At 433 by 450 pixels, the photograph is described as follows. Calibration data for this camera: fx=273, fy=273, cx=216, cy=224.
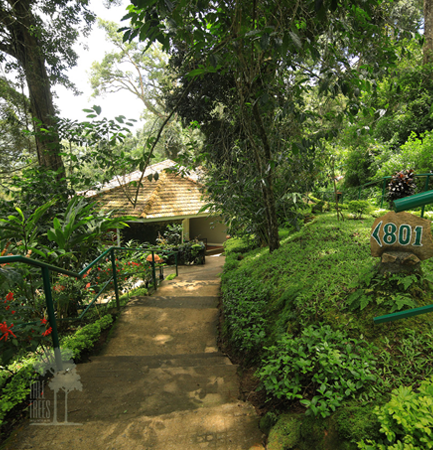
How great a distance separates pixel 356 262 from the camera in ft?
10.8

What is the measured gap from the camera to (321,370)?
6.54 ft

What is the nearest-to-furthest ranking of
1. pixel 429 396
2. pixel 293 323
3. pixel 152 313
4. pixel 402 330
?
pixel 429 396, pixel 402 330, pixel 293 323, pixel 152 313

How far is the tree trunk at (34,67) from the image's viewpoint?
21.7 ft

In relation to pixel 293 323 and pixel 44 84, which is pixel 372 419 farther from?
pixel 44 84

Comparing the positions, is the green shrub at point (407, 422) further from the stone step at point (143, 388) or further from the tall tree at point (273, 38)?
the tall tree at point (273, 38)

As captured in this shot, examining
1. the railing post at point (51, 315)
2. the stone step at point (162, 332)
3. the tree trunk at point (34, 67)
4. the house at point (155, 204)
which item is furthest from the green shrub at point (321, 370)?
the house at point (155, 204)

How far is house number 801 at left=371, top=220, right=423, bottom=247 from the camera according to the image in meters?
2.38

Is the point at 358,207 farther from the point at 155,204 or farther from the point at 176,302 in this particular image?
the point at 155,204

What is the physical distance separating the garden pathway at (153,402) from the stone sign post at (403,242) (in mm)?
1785

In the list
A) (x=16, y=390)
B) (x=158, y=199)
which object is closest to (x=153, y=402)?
(x=16, y=390)

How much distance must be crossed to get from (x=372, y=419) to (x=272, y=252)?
11.4 feet

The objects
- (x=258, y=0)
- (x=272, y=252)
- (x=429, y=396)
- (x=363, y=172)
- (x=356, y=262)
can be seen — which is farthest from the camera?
(x=363, y=172)

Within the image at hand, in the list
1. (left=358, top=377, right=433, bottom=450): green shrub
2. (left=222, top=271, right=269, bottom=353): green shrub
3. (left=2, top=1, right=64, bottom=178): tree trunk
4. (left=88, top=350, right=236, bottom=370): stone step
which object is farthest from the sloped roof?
(left=358, top=377, right=433, bottom=450): green shrub

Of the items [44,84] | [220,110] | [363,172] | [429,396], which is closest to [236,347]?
→ [429,396]
